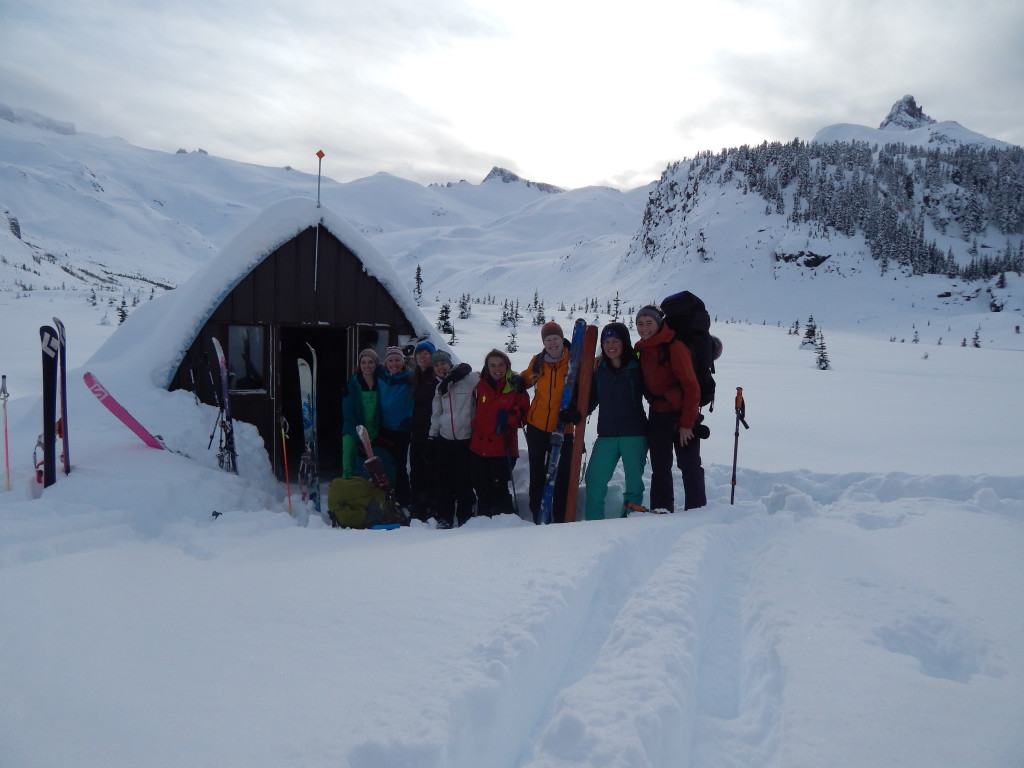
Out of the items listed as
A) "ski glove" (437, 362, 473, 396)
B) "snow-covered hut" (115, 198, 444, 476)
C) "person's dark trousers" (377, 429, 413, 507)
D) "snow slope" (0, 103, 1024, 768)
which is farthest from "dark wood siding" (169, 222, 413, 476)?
"ski glove" (437, 362, 473, 396)

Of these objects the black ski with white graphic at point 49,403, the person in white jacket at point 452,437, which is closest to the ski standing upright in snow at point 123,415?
the black ski with white graphic at point 49,403

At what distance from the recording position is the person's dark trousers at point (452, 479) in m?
5.22

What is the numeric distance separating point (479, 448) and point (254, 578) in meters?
2.29

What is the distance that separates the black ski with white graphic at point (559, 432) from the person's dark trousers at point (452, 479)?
0.71 metres

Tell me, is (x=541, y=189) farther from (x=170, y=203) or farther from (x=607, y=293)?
(x=607, y=293)

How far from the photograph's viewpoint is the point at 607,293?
4419 centimetres

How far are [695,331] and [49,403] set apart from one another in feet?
16.6

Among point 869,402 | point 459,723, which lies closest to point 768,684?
point 459,723

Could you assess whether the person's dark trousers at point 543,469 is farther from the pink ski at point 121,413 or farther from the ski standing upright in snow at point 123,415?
the pink ski at point 121,413

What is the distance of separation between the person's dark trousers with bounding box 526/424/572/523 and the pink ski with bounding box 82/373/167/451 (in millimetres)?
3382

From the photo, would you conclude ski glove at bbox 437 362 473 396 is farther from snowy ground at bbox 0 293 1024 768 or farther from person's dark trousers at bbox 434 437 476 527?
snowy ground at bbox 0 293 1024 768

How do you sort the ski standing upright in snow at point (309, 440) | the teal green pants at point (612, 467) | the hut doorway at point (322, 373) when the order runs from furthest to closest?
1. the hut doorway at point (322, 373)
2. the ski standing upright in snow at point (309, 440)
3. the teal green pants at point (612, 467)

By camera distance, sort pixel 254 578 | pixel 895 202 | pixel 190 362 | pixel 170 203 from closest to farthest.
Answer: pixel 254 578 → pixel 190 362 → pixel 895 202 → pixel 170 203

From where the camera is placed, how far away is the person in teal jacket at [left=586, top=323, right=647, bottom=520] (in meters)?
4.68
